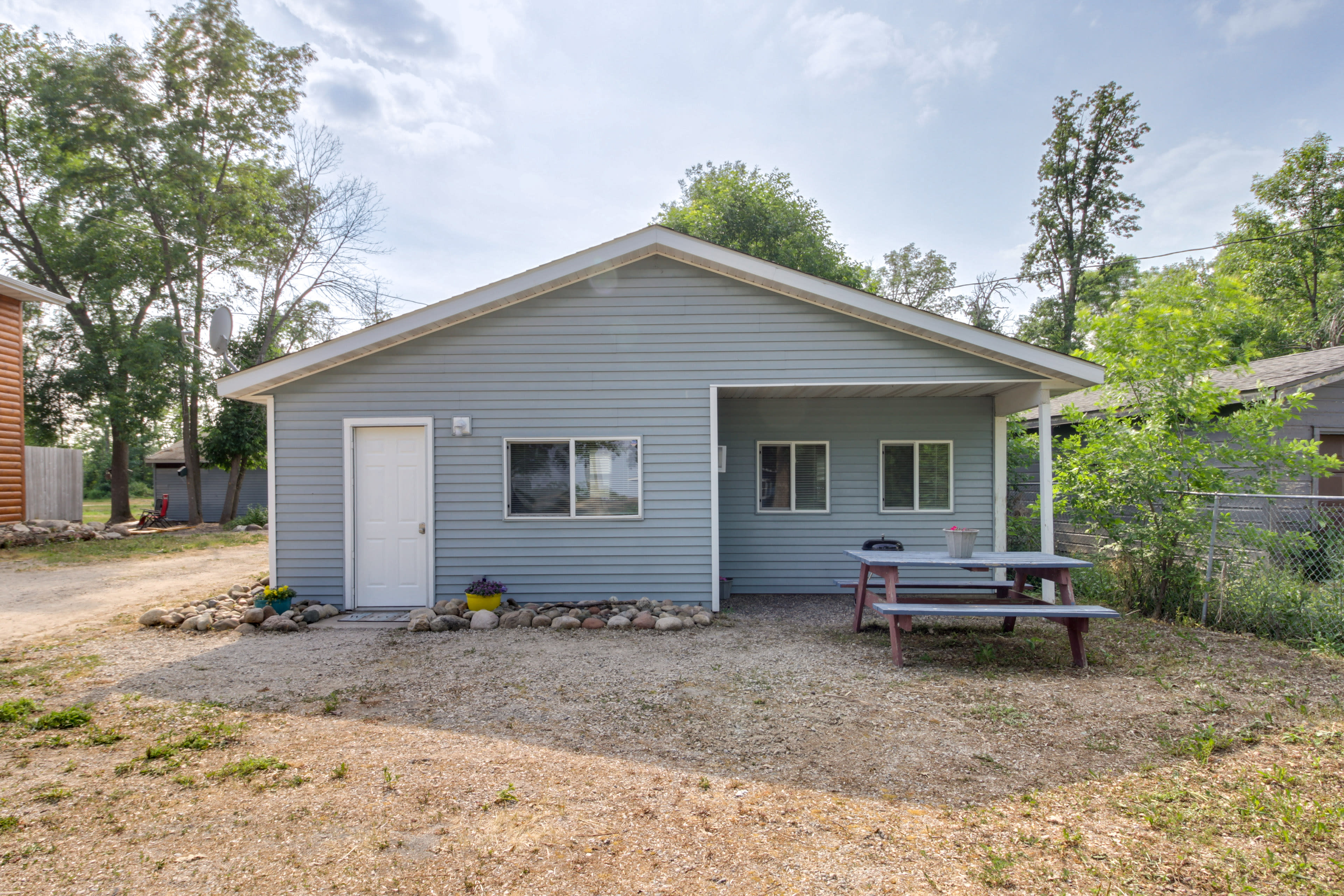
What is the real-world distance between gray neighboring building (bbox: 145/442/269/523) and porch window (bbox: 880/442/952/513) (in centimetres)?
2339

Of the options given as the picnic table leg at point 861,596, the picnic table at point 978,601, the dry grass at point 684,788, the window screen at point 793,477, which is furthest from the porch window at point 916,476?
the dry grass at point 684,788

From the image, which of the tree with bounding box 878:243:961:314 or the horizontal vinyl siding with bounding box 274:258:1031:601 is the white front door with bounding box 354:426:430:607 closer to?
the horizontal vinyl siding with bounding box 274:258:1031:601

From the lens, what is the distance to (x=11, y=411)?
13.7 m

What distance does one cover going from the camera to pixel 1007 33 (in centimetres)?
1150

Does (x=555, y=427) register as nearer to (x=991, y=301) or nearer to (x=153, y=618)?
(x=153, y=618)

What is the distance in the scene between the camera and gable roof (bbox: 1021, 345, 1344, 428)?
27.2 ft

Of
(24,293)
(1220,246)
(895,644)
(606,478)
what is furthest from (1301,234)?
(24,293)

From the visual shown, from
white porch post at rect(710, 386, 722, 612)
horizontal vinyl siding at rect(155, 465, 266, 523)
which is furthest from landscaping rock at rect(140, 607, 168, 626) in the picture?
horizontal vinyl siding at rect(155, 465, 266, 523)

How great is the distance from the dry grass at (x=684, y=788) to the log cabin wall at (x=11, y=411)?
477 inches

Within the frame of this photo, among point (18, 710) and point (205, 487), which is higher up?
point (205, 487)

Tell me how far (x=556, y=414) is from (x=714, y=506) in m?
2.11

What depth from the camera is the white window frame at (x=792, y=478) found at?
8727mm

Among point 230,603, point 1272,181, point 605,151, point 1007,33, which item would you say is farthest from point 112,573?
point 1272,181

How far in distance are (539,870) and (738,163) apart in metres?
31.9
